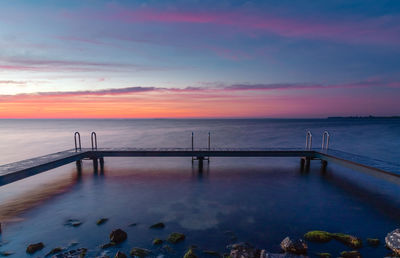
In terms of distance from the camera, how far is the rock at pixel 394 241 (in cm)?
661

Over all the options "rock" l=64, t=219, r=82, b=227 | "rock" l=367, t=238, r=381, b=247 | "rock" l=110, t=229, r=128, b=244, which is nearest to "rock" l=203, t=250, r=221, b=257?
"rock" l=110, t=229, r=128, b=244

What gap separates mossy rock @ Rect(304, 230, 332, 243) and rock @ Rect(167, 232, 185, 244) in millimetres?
4672

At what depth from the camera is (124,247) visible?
7.10 m

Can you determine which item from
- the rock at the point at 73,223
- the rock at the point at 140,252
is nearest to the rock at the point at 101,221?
the rock at the point at 73,223

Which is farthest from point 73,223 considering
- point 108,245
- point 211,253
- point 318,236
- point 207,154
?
point 207,154

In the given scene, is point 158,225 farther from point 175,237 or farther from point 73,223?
point 73,223

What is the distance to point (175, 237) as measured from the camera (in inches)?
295

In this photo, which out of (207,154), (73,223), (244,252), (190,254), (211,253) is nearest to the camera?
(244,252)

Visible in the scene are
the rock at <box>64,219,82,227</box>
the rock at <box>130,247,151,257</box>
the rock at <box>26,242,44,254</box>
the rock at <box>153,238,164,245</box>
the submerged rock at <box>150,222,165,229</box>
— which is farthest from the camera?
the rock at <box>64,219,82,227</box>

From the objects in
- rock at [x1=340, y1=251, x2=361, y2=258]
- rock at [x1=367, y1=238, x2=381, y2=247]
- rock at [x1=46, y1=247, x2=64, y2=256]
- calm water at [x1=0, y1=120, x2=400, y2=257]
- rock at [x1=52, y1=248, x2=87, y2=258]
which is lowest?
calm water at [x1=0, y1=120, x2=400, y2=257]

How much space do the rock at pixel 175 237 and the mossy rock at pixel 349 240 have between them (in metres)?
5.70

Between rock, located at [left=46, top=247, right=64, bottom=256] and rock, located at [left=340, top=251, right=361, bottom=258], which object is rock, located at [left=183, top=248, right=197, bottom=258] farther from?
rock, located at [left=340, top=251, right=361, bottom=258]

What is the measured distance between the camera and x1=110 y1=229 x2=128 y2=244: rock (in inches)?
289

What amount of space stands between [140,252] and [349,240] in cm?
742
